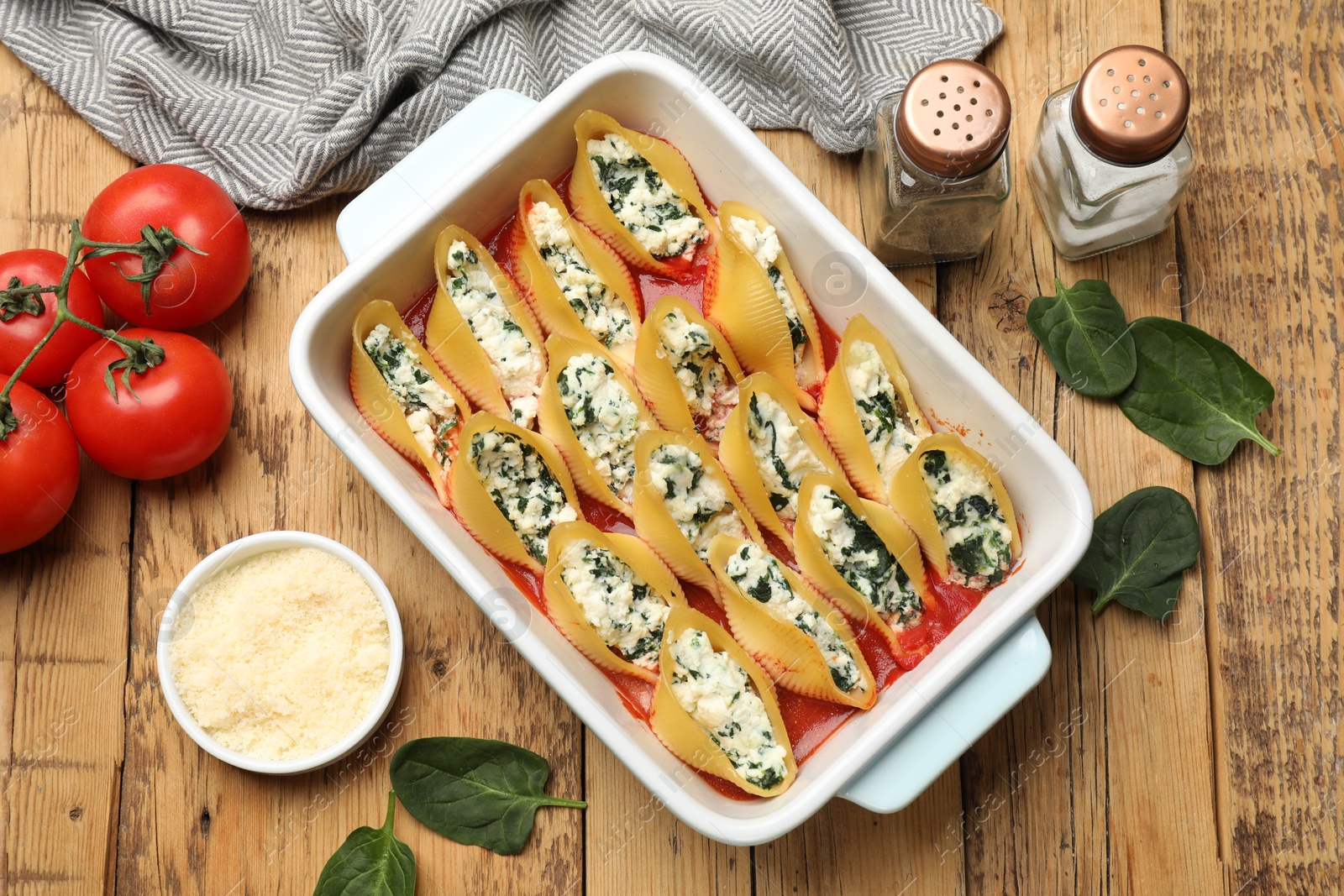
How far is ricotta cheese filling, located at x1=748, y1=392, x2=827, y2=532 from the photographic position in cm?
128

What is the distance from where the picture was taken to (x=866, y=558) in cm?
126

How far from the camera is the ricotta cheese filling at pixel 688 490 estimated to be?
1.27 metres

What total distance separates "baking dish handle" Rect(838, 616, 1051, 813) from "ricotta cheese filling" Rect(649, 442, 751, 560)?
0.33m

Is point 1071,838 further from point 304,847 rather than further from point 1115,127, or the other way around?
point 304,847

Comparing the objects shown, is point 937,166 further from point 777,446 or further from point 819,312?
point 777,446

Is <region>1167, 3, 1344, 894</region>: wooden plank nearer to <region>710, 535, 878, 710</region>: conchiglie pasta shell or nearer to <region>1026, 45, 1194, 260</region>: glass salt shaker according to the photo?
<region>1026, 45, 1194, 260</region>: glass salt shaker

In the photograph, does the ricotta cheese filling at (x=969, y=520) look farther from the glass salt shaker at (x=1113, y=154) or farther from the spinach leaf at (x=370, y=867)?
the spinach leaf at (x=370, y=867)

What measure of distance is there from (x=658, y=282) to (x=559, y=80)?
36 centimetres

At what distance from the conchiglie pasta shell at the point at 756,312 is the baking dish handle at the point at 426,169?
32 cm

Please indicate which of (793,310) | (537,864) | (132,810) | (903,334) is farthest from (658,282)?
(132,810)

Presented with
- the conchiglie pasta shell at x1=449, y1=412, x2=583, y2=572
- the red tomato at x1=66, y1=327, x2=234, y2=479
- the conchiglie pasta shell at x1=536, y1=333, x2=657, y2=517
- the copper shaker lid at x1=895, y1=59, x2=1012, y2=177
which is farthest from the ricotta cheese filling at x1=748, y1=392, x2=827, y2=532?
the red tomato at x1=66, y1=327, x2=234, y2=479

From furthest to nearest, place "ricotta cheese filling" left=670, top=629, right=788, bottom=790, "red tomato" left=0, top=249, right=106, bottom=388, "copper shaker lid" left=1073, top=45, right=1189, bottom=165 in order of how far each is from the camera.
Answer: "red tomato" left=0, top=249, right=106, bottom=388 → "ricotta cheese filling" left=670, top=629, right=788, bottom=790 → "copper shaker lid" left=1073, top=45, right=1189, bottom=165

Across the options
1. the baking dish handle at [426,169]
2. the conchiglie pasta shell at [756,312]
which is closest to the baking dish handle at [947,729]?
the conchiglie pasta shell at [756,312]

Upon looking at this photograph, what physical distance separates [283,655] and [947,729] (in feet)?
2.78
